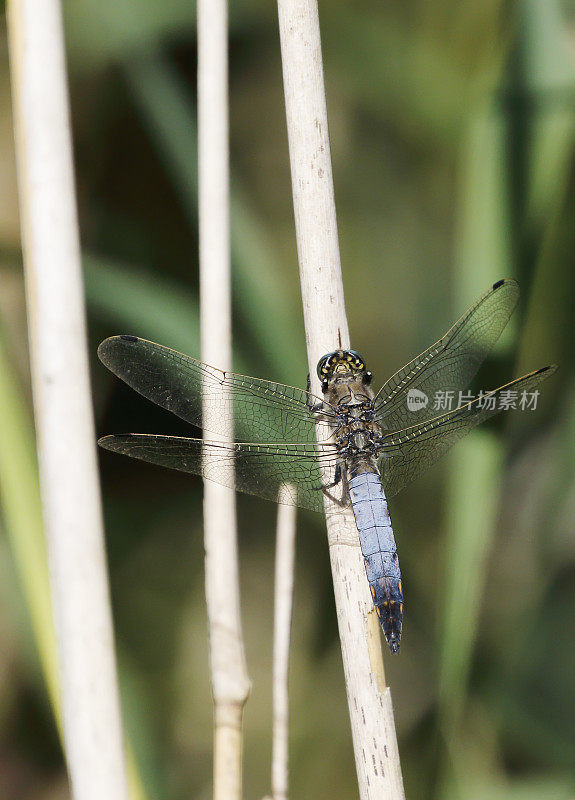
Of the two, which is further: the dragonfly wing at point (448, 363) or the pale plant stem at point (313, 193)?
the dragonfly wing at point (448, 363)

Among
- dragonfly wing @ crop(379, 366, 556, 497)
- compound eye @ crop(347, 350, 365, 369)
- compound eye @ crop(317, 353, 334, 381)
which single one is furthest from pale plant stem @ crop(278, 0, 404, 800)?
dragonfly wing @ crop(379, 366, 556, 497)

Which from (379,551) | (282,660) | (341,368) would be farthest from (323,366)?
(282,660)

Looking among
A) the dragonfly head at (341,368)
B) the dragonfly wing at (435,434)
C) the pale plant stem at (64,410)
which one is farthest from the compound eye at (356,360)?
the pale plant stem at (64,410)

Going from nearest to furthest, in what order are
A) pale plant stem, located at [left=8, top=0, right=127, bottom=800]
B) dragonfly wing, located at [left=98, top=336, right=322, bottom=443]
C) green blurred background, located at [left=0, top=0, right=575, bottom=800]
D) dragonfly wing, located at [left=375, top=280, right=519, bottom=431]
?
pale plant stem, located at [left=8, top=0, right=127, bottom=800] → dragonfly wing, located at [left=98, top=336, right=322, bottom=443] → dragonfly wing, located at [left=375, top=280, right=519, bottom=431] → green blurred background, located at [left=0, top=0, right=575, bottom=800]

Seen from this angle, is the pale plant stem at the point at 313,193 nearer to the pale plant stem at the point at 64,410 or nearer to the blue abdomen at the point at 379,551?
the blue abdomen at the point at 379,551

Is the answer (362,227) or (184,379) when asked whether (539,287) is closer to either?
(362,227)

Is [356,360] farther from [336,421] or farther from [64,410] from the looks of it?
[64,410]

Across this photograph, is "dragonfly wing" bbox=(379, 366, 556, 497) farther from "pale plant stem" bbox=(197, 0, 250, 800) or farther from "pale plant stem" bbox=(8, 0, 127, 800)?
"pale plant stem" bbox=(8, 0, 127, 800)
